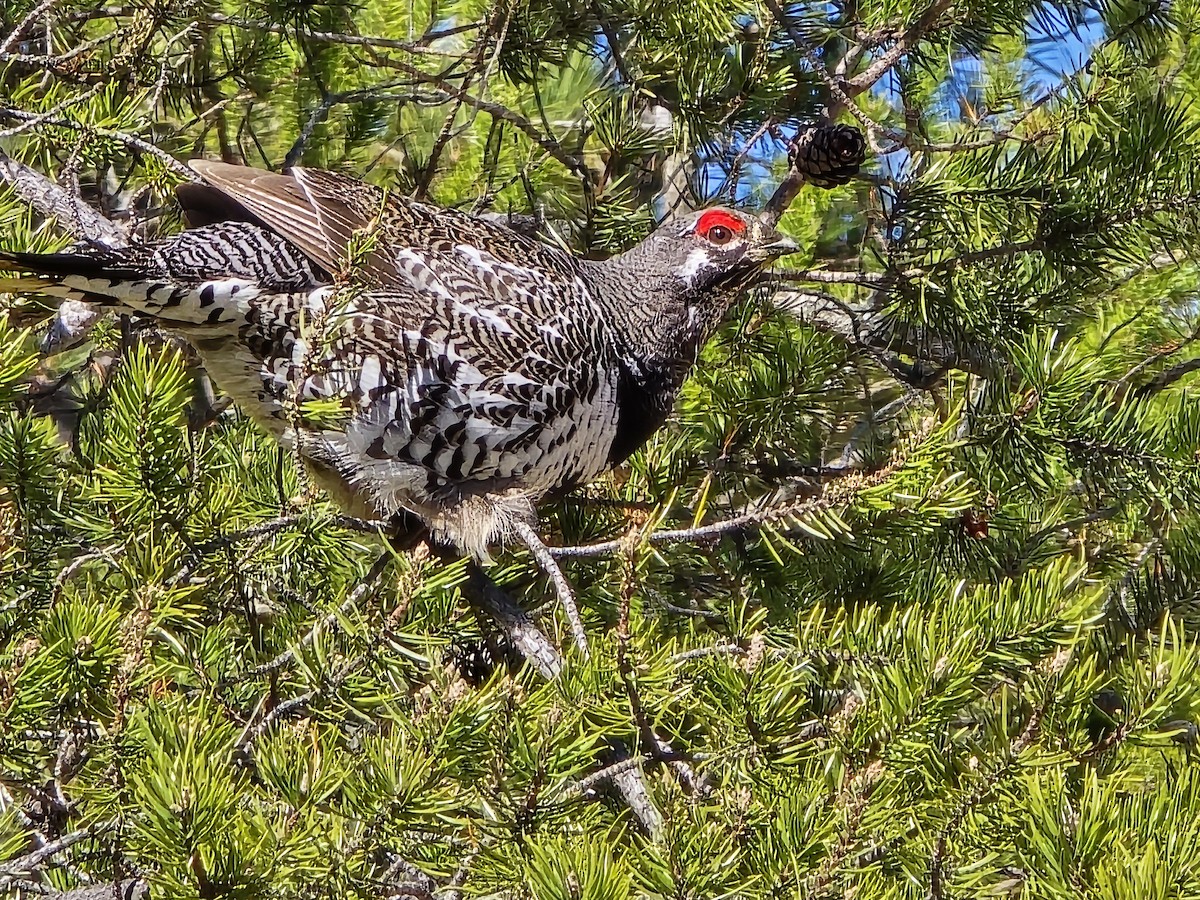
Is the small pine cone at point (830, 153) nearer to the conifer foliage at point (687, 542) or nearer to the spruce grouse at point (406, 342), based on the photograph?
the conifer foliage at point (687, 542)

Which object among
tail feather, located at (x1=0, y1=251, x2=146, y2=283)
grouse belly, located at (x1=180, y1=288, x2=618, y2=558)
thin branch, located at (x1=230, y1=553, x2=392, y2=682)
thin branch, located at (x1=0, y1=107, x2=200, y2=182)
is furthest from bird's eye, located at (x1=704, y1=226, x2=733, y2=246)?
tail feather, located at (x1=0, y1=251, x2=146, y2=283)

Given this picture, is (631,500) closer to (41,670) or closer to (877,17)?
(877,17)

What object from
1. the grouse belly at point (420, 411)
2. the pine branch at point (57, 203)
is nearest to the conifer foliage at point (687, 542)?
the pine branch at point (57, 203)

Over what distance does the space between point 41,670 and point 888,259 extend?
2.18m

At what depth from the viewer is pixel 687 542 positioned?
265 centimetres

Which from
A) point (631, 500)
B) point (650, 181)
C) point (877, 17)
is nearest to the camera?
point (877, 17)

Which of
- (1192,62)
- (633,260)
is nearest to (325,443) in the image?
(633,260)

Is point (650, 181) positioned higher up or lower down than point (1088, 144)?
lower down

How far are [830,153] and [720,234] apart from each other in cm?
59

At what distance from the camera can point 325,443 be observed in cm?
278

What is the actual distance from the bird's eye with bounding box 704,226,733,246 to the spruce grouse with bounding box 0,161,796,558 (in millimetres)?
436

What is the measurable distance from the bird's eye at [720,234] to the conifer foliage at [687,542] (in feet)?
0.53

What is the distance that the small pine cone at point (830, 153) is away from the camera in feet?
8.80

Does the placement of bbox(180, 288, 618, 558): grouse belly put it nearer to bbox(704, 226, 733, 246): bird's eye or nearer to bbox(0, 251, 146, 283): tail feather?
bbox(0, 251, 146, 283): tail feather
